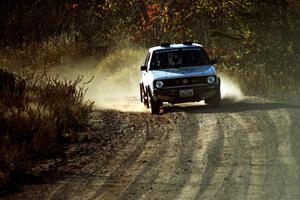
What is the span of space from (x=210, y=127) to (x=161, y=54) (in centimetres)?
426

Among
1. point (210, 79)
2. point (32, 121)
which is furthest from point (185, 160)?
point (210, 79)

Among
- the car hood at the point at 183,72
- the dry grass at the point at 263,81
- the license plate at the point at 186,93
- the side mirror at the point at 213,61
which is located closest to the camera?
the license plate at the point at 186,93

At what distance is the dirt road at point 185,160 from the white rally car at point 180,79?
34.0 inches

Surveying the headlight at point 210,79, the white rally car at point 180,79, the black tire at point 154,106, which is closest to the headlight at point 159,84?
the white rally car at point 180,79

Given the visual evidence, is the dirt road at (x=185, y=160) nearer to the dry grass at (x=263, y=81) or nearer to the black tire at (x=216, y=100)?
the black tire at (x=216, y=100)

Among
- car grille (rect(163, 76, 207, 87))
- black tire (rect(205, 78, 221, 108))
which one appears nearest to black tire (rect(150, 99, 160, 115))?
car grille (rect(163, 76, 207, 87))

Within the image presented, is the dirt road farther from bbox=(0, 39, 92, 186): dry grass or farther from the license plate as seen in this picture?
the license plate

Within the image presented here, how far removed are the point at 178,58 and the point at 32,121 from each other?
552cm

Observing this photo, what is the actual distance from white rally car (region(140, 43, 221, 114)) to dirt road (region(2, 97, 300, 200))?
2.83ft

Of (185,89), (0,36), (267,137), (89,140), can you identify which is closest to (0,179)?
(89,140)

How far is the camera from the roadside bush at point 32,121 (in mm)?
10070

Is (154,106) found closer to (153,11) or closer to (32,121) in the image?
(32,121)

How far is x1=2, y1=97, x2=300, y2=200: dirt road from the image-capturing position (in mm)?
7945

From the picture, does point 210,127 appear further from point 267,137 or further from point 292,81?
point 292,81
